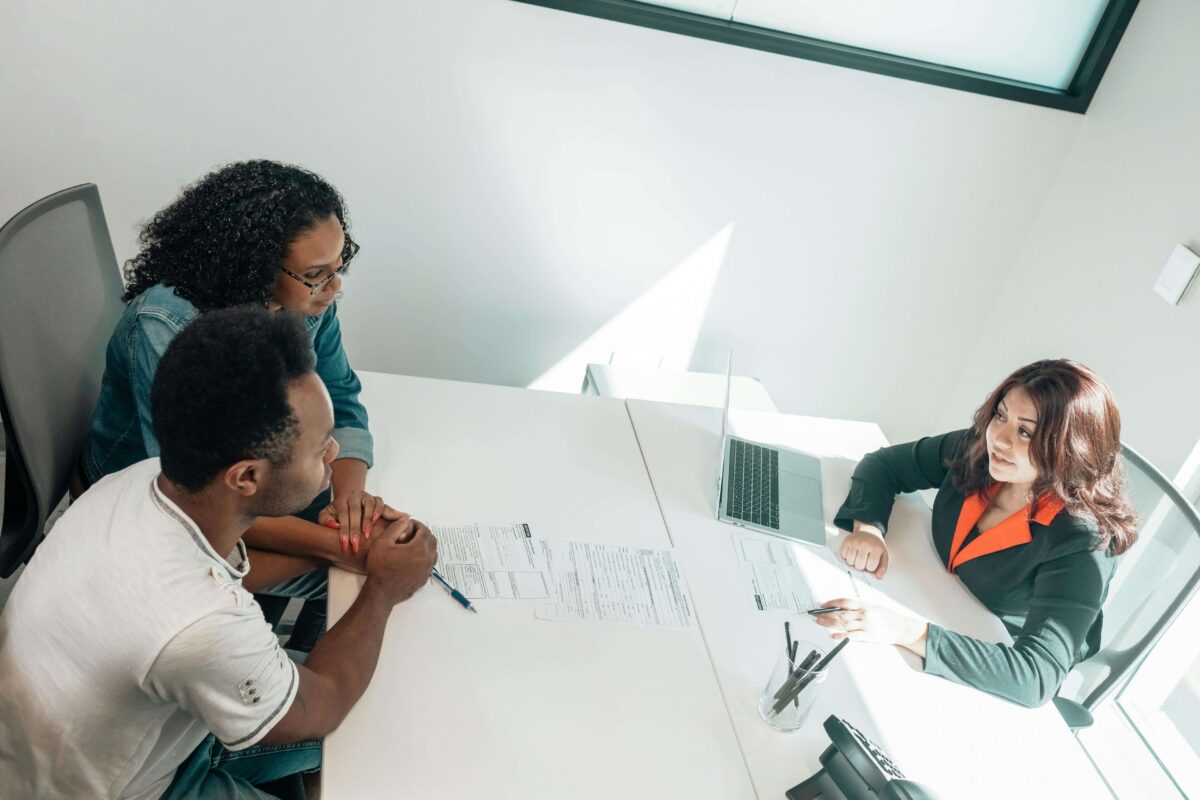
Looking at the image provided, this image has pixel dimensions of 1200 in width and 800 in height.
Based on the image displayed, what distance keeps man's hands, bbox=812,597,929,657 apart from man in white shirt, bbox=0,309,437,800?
877mm

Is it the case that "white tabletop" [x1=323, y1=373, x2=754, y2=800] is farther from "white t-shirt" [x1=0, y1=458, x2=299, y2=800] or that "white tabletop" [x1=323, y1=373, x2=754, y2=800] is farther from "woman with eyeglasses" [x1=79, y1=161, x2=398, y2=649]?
"white t-shirt" [x1=0, y1=458, x2=299, y2=800]

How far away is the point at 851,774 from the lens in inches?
54.2

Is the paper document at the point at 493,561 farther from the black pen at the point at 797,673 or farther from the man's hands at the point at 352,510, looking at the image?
the black pen at the point at 797,673

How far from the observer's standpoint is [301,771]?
1508 millimetres

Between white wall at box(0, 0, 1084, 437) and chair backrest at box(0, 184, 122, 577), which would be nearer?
chair backrest at box(0, 184, 122, 577)

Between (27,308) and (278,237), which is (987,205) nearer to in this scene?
(278,237)

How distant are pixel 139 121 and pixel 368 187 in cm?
56

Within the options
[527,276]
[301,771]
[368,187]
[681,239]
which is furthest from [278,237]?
[681,239]

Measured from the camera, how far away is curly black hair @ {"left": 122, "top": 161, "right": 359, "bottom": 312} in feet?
5.36

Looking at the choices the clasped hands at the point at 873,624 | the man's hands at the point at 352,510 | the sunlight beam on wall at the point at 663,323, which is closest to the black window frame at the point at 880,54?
the sunlight beam on wall at the point at 663,323

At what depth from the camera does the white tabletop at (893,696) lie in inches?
59.4

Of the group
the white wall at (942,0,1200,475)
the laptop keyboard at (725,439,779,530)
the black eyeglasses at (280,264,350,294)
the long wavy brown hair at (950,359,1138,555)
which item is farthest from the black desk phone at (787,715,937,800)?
the white wall at (942,0,1200,475)

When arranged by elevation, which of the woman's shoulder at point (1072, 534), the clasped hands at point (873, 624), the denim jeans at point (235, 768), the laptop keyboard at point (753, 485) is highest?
the woman's shoulder at point (1072, 534)

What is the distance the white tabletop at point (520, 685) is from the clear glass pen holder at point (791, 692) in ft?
0.24
